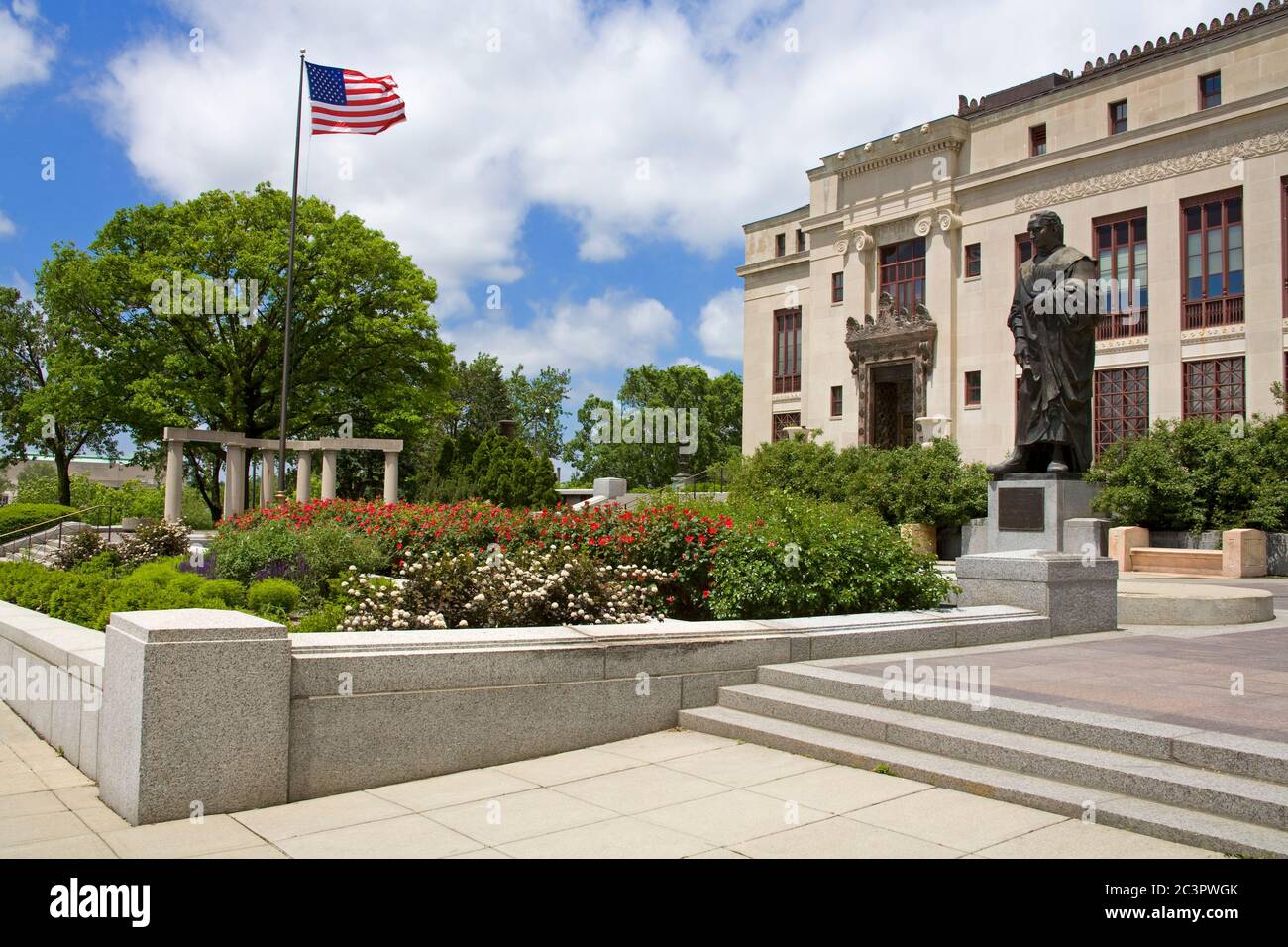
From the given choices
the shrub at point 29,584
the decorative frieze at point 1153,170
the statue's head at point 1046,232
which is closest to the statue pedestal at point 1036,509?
the statue's head at point 1046,232

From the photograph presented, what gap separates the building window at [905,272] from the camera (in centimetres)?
4012

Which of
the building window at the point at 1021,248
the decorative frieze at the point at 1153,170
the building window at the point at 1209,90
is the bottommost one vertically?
the building window at the point at 1021,248

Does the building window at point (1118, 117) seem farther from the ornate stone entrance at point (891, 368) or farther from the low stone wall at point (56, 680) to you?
the low stone wall at point (56, 680)

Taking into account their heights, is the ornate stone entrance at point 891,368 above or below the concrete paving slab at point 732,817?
above

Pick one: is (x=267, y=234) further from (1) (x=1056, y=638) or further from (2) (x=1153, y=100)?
(1) (x=1056, y=638)

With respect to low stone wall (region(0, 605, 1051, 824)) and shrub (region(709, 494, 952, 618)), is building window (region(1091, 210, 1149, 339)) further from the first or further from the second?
low stone wall (region(0, 605, 1051, 824))

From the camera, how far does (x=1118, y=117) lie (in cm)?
3434

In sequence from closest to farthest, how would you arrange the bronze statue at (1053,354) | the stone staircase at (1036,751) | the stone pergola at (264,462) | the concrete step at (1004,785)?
the concrete step at (1004,785) < the stone staircase at (1036,751) < the bronze statue at (1053,354) < the stone pergola at (264,462)

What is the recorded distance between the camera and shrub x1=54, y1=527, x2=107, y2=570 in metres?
17.9

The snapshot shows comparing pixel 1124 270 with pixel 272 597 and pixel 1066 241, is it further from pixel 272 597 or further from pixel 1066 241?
pixel 272 597

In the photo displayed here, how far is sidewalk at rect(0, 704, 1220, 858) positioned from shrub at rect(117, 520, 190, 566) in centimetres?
1396

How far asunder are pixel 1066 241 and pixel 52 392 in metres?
38.8

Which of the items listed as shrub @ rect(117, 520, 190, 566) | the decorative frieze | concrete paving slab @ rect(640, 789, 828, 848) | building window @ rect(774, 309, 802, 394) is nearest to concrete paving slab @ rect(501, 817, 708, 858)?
concrete paving slab @ rect(640, 789, 828, 848)

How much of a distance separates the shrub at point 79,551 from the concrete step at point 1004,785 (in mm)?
15121
